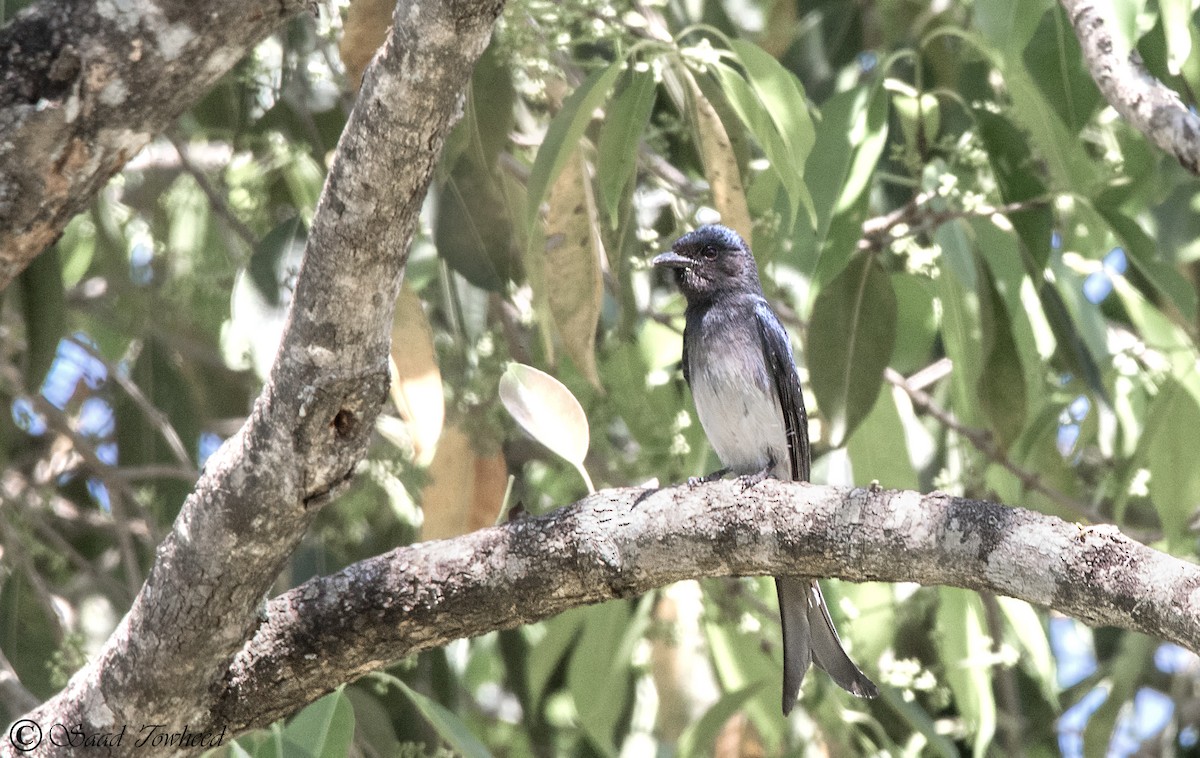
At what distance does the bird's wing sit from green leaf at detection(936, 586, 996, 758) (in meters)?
0.56

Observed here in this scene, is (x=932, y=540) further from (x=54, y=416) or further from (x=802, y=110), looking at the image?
(x=54, y=416)

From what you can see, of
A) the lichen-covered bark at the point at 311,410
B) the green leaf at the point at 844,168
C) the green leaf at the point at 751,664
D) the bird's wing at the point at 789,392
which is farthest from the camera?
the green leaf at the point at 751,664

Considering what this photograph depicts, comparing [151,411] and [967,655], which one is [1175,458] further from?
[151,411]

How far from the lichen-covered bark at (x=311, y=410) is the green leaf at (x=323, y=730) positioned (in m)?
0.20

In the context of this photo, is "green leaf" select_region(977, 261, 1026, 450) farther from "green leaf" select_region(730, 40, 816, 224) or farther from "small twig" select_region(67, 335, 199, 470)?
"small twig" select_region(67, 335, 199, 470)

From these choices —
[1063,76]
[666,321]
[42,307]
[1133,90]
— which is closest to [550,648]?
[666,321]

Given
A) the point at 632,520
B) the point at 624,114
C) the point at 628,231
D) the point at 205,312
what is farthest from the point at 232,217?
the point at 632,520

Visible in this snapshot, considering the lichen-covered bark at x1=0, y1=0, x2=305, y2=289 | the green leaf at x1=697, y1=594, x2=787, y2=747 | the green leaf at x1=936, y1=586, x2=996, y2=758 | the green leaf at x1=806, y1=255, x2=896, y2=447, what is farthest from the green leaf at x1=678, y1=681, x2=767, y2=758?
the lichen-covered bark at x1=0, y1=0, x2=305, y2=289

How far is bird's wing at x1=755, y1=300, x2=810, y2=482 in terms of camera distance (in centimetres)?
429

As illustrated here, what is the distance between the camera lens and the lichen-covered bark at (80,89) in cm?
298

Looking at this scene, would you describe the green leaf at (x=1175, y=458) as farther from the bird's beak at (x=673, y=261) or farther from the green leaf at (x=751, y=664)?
the bird's beak at (x=673, y=261)

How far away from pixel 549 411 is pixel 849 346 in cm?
120

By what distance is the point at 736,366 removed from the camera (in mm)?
4281

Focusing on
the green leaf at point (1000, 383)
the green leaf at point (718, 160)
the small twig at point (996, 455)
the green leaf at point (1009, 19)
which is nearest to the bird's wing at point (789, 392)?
the small twig at point (996, 455)
